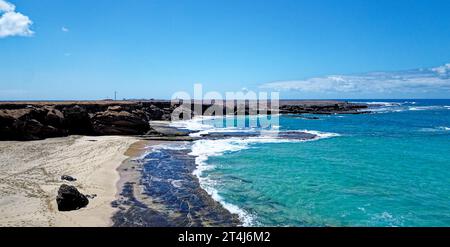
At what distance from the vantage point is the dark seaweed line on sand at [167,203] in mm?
12523

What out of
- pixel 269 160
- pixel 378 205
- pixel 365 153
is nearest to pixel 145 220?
pixel 378 205

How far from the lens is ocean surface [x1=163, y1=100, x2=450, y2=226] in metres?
13.5

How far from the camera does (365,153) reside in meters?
28.1

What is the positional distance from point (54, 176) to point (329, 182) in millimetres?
14344

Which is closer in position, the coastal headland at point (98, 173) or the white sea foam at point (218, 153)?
the coastal headland at point (98, 173)

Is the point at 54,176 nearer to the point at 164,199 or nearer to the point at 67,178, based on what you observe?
the point at 67,178

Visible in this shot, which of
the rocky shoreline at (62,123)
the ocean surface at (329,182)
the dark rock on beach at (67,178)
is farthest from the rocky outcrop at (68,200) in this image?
the rocky shoreline at (62,123)

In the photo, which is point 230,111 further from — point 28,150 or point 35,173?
point 35,173

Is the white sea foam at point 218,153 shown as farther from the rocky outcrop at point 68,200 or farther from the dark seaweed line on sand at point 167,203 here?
the rocky outcrop at point 68,200

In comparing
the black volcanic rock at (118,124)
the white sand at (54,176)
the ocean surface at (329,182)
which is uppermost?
the black volcanic rock at (118,124)

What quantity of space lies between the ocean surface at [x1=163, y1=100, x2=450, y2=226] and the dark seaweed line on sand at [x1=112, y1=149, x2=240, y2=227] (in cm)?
65

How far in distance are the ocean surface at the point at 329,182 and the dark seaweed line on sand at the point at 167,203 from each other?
648mm

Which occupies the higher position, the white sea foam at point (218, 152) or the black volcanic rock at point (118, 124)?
the black volcanic rock at point (118, 124)
